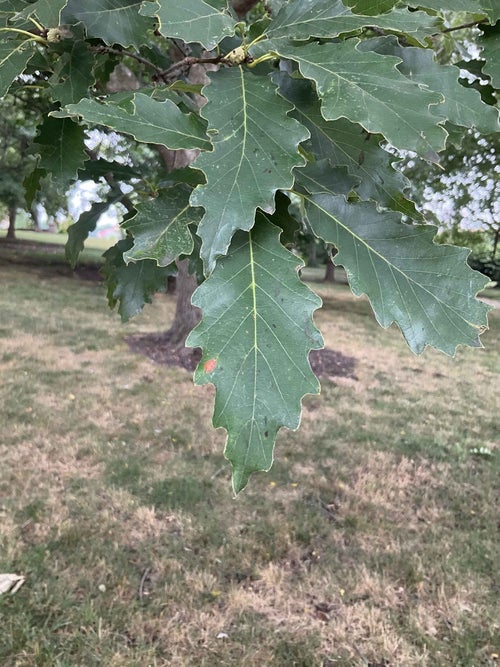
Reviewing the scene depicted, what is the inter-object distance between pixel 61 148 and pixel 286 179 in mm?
645

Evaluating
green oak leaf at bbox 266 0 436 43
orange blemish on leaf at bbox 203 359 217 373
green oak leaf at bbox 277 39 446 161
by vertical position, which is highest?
green oak leaf at bbox 266 0 436 43

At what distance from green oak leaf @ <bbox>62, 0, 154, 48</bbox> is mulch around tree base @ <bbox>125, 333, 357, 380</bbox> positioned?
18.7 feet

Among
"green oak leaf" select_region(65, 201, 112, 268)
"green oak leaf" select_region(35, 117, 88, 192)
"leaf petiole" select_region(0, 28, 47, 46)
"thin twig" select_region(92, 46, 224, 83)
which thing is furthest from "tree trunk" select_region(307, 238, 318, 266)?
"leaf petiole" select_region(0, 28, 47, 46)

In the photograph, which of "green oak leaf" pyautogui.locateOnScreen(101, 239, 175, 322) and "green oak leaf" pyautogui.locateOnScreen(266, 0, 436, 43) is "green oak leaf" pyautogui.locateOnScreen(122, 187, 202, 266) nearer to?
"green oak leaf" pyautogui.locateOnScreen(266, 0, 436, 43)

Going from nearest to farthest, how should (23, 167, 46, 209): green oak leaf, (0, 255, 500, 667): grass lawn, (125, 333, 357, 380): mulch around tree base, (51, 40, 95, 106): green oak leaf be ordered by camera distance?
(51, 40, 95, 106): green oak leaf
(23, 167, 46, 209): green oak leaf
(0, 255, 500, 667): grass lawn
(125, 333, 357, 380): mulch around tree base

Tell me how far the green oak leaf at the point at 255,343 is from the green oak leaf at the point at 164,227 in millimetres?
97

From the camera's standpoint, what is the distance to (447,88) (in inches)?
36.1

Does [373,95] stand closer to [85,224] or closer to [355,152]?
[355,152]

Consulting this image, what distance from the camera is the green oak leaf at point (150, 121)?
784 mm

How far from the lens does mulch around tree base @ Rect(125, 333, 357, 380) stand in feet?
23.0

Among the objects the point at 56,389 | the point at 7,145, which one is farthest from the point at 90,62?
the point at 7,145

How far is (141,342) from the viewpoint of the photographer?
7.84 m

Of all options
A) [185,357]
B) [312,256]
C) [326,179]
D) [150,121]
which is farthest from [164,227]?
[312,256]

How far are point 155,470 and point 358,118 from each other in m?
3.59
